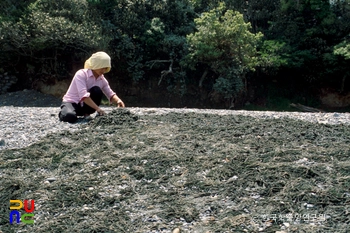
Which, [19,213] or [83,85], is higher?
[83,85]

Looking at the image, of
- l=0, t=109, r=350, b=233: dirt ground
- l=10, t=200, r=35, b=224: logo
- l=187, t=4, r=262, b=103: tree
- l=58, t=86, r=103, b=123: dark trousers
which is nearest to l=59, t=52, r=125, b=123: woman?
l=58, t=86, r=103, b=123: dark trousers

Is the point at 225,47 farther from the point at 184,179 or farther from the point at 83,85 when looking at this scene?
the point at 184,179

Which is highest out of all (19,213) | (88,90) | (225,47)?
(225,47)

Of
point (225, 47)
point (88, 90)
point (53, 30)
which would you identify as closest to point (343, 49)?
point (225, 47)

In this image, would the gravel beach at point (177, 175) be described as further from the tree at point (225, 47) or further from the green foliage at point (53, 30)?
the green foliage at point (53, 30)

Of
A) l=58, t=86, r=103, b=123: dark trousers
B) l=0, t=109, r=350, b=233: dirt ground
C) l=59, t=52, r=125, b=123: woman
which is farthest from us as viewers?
l=58, t=86, r=103, b=123: dark trousers

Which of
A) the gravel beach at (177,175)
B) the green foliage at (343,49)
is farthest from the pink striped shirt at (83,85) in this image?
the green foliage at (343,49)

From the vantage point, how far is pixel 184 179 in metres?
3.59

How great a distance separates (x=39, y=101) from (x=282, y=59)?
9.04m

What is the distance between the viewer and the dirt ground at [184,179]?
9.50 feet

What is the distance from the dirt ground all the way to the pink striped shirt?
61 centimetres

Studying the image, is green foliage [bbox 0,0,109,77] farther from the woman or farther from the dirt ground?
the dirt ground

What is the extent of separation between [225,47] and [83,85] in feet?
28.8

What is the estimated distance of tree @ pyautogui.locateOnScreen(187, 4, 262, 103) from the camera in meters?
13.1
